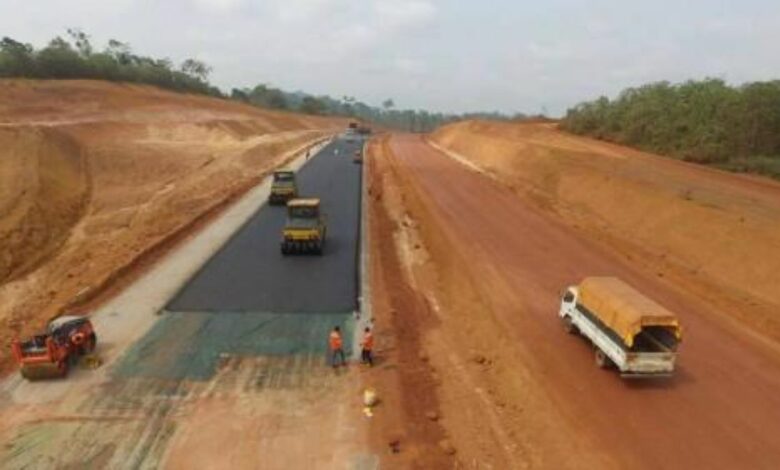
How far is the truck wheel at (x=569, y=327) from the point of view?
25069 mm

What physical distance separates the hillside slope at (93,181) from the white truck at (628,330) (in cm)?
1952

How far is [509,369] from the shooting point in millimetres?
23000

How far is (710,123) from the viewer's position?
58.2 m

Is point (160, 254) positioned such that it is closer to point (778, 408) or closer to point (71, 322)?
point (71, 322)

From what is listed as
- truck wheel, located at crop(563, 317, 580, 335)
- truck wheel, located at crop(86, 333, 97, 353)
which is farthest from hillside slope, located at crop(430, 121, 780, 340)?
truck wheel, located at crop(86, 333, 97, 353)

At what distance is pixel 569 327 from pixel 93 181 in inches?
1880

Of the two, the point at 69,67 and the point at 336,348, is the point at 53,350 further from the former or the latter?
the point at 69,67

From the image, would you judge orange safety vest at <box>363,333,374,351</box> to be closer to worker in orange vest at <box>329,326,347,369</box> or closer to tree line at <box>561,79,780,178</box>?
worker in orange vest at <box>329,326,347,369</box>

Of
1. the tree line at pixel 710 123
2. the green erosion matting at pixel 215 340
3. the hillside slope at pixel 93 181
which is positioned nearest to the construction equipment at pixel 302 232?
the hillside slope at pixel 93 181

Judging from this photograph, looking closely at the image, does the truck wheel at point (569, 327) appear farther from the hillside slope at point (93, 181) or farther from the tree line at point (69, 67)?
the tree line at point (69, 67)

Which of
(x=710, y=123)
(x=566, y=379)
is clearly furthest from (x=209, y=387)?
(x=710, y=123)

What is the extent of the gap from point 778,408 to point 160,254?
27137 mm

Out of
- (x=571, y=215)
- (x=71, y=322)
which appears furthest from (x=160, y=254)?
(x=571, y=215)

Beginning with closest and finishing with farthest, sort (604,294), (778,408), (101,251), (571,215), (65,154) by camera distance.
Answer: (778,408), (604,294), (101,251), (571,215), (65,154)
